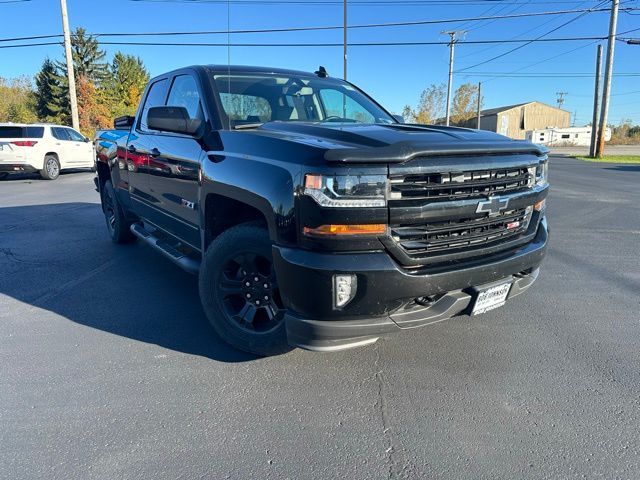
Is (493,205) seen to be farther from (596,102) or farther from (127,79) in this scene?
(127,79)

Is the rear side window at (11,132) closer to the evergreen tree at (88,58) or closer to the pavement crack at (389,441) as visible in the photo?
the pavement crack at (389,441)

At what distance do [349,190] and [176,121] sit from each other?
1614 mm

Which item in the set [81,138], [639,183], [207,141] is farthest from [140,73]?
[207,141]

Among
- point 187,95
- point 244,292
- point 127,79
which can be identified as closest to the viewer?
point 244,292

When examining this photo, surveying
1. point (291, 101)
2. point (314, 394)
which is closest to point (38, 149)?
point (291, 101)

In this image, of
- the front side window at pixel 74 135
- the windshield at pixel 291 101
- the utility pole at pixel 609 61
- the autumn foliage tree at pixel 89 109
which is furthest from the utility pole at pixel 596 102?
the autumn foliage tree at pixel 89 109

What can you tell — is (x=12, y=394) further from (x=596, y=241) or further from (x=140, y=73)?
(x=140, y=73)

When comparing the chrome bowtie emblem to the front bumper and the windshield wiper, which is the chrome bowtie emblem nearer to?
the front bumper

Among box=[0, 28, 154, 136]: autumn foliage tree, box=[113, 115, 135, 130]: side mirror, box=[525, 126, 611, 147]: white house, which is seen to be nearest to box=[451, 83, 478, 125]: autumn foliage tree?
box=[525, 126, 611, 147]: white house

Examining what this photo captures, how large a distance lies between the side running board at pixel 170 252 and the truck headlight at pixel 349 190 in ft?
5.24

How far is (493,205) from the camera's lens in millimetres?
2648

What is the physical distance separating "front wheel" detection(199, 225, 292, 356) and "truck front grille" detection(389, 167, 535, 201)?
0.86 metres

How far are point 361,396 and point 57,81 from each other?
183 ft

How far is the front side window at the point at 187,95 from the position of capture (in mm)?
3668
